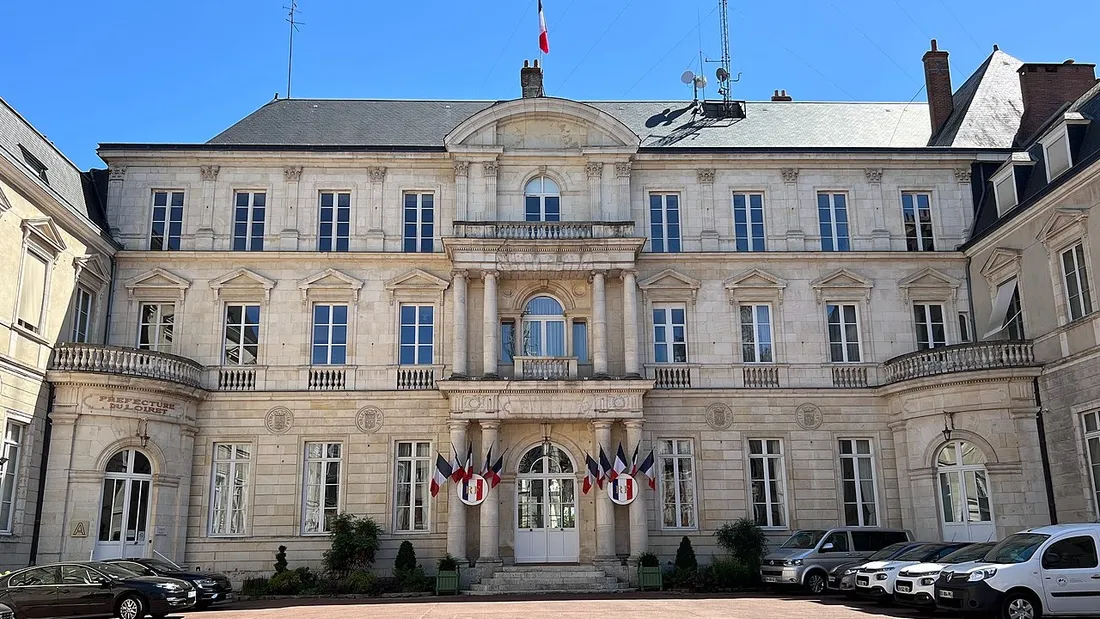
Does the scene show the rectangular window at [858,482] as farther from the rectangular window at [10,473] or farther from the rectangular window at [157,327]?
the rectangular window at [10,473]

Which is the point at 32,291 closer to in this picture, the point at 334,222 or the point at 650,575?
the point at 334,222

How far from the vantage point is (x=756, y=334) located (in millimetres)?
26734

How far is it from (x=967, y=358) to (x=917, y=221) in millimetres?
5354

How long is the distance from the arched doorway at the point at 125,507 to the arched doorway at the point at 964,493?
64.0 feet

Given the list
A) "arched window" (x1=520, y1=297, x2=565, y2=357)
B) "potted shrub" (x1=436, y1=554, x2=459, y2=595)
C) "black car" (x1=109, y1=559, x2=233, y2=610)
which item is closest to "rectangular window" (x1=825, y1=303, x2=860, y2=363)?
"arched window" (x1=520, y1=297, x2=565, y2=357)

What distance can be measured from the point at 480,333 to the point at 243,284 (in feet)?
21.6

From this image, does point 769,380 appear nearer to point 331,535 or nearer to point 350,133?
point 331,535

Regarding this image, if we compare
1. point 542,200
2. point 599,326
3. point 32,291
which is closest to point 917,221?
point 599,326

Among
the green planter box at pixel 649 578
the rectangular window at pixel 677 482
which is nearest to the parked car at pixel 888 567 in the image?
the green planter box at pixel 649 578

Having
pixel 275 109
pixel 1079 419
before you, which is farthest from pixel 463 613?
pixel 275 109

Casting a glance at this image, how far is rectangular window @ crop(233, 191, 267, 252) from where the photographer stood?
26828 millimetres

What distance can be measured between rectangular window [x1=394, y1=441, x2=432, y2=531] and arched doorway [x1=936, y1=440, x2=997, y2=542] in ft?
42.7

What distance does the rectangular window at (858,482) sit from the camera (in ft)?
83.8

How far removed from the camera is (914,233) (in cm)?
2753
